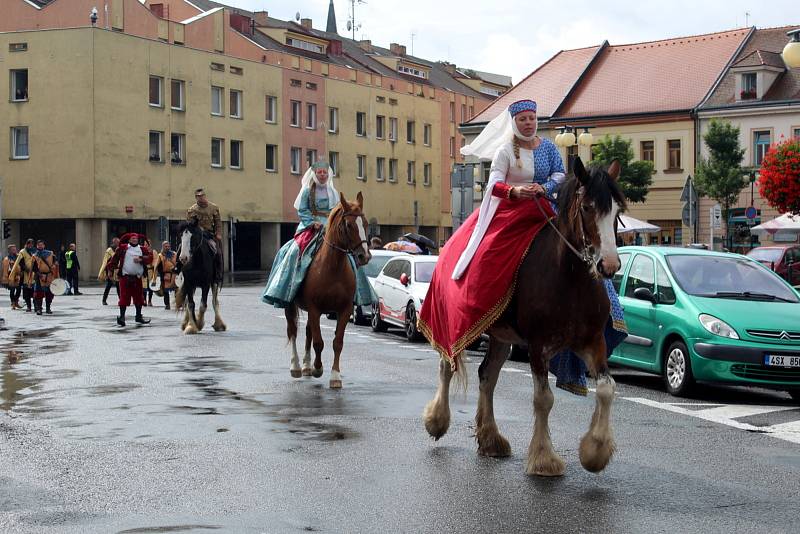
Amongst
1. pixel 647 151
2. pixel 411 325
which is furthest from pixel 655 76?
pixel 411 325

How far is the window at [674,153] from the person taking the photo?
68.0 meters

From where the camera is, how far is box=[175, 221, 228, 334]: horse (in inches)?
907

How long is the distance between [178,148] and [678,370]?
57507mm

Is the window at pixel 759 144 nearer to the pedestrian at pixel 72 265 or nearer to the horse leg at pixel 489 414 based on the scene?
the pedestrian at pixel 72 265

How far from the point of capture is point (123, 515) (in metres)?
7.02

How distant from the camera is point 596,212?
7.97 meters

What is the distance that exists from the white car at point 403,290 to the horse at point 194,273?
10.3ft

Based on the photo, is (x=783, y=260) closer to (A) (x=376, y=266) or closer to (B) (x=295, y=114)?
(A) (x=376, y=266)

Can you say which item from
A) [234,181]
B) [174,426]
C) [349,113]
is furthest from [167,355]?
[349,113]

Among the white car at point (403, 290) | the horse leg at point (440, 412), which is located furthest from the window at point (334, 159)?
the horse leg at point (440, 412)

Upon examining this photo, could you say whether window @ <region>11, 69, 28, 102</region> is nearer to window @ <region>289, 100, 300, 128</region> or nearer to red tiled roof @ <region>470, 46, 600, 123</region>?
window @ <region>289, 100, 300, 128</region>

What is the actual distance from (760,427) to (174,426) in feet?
16.4

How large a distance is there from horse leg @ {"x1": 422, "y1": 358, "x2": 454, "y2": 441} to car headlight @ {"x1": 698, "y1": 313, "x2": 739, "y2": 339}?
4.75 m

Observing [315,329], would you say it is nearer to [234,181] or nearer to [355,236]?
[355,236]
